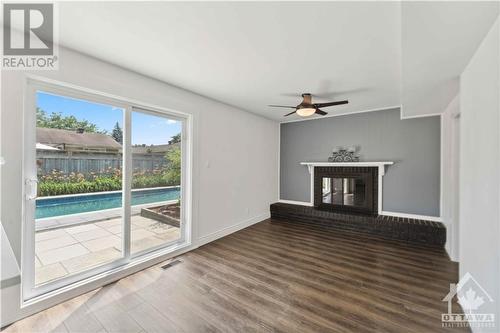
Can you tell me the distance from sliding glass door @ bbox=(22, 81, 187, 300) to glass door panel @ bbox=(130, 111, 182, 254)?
14mm

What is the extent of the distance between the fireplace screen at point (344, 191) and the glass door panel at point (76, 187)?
14.4 ft

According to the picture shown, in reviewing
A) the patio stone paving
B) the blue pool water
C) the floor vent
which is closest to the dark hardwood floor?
the floor vent

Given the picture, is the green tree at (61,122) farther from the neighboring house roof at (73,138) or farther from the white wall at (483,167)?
the white wall at (483,167)

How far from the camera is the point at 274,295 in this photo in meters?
2.28

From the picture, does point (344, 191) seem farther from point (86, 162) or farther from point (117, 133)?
point (86, 162)

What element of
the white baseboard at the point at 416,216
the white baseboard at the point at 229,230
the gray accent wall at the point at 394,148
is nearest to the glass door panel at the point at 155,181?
the white baseboard at the point at 229,230

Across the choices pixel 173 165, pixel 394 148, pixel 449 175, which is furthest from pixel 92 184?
pixel 394 148

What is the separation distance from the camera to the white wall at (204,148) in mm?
1879

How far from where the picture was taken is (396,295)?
2.26 metres

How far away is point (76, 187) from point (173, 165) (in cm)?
128

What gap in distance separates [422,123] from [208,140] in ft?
13.9

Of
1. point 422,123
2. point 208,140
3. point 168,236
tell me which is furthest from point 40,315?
point 422,123

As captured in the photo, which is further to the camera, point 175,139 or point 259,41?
point 175,139

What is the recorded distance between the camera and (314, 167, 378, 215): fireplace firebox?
460 cm
